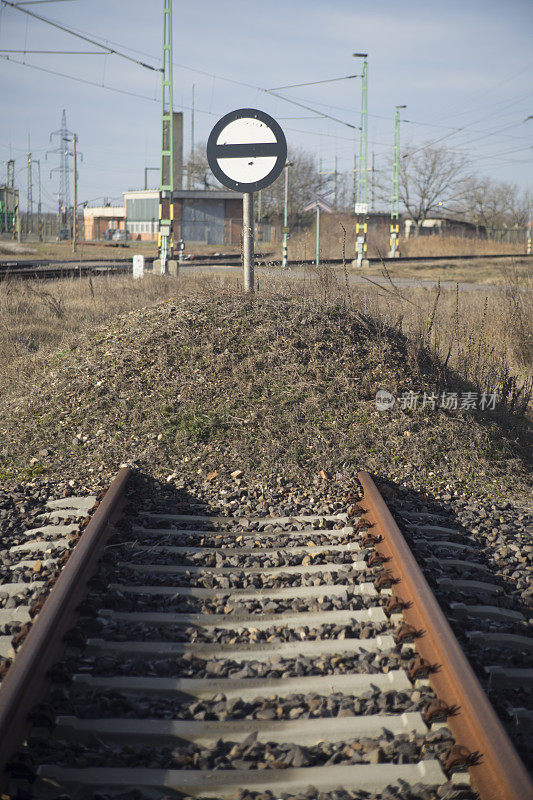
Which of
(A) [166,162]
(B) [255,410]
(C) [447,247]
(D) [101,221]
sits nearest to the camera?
(B) [255,410]

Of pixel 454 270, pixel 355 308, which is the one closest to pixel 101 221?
pixel 454 270

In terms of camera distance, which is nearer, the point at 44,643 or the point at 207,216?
the point at 44,643

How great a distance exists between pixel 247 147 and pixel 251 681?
6088mm

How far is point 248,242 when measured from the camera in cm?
788

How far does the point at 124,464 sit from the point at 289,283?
3.70m

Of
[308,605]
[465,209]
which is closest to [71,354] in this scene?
[308,605]

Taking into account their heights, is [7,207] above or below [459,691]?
above

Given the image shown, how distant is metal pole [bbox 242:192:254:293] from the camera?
7.91 metres

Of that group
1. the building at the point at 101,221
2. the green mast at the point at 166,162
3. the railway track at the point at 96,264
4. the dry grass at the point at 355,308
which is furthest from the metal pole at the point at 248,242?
the building at the point at 101,221

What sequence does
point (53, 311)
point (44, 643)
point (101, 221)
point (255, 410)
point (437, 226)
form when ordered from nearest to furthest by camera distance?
Answer: point (44, 643)
point (255, 410)
point (53, 311)
point (437, 226)
point (101, 221)

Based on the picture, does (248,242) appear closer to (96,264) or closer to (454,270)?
(96,264)

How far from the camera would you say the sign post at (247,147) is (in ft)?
25.2

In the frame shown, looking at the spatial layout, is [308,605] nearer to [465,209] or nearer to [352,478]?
[352,478]

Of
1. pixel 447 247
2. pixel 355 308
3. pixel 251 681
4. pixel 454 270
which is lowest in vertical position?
pixel 251 681
